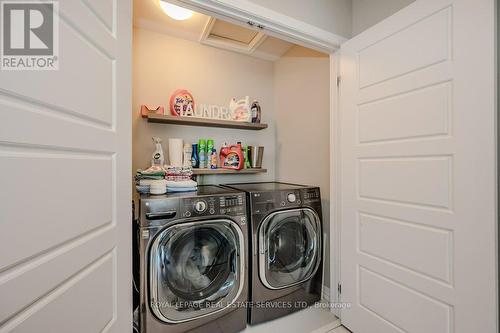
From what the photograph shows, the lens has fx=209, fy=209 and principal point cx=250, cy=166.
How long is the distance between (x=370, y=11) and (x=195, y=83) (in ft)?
5.27

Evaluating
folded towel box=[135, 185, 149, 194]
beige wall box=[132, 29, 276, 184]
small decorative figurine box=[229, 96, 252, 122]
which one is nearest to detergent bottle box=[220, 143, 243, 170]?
beige wall box=[132, 29, 276, 184]

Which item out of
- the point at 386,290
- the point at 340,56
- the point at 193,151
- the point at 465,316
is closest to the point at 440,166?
the point at 465,316

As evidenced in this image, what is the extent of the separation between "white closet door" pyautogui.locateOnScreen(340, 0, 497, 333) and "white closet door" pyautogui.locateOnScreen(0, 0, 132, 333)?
1.45 meters

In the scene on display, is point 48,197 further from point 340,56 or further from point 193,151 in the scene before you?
point 340,56

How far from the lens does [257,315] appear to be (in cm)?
156

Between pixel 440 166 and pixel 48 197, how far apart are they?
166 cm

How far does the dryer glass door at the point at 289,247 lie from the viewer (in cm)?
158

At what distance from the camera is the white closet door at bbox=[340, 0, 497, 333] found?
94cm

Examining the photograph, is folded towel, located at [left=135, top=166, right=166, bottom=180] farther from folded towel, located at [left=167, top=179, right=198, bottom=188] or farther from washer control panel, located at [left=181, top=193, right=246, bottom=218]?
washer control panel, located at [left=181, top=193, right=246, bottom=218]

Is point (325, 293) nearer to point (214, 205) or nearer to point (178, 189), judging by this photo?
point (214, 205)

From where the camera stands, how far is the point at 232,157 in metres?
2.13

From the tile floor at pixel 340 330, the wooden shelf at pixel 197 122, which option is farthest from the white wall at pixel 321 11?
the tile floor at pixel 340 330

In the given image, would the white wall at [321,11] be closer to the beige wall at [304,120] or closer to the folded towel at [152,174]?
the beige wall at [304,120]

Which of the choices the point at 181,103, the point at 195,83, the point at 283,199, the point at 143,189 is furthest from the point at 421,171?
the point at 195,83
